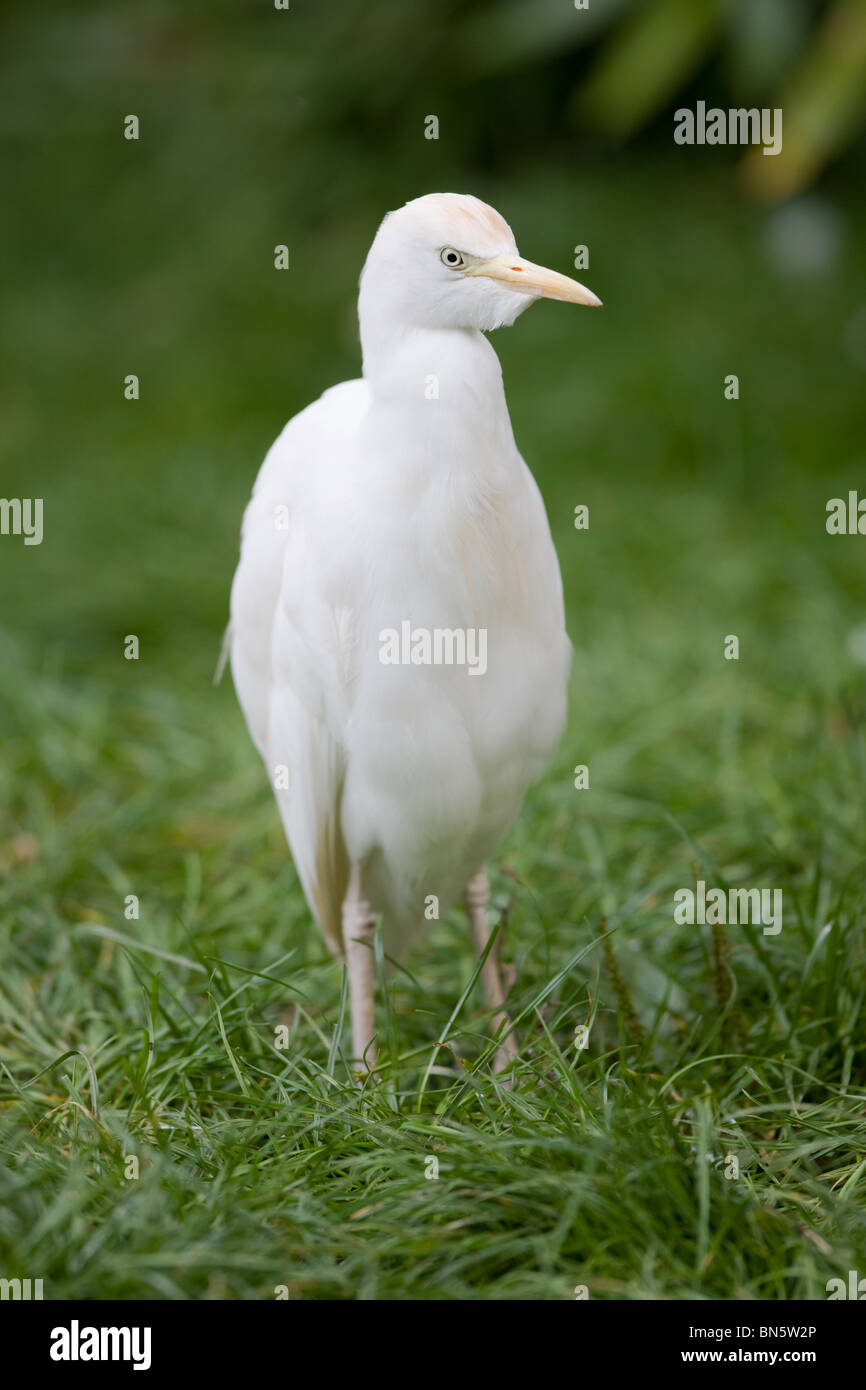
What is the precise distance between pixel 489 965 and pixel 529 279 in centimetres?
124

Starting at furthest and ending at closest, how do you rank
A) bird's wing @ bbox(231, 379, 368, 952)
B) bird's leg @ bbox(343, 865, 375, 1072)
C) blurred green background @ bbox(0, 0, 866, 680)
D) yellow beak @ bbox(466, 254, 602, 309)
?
1. blurred green background @ bbox(0, 0, 866, 680)
2. bird's leg @ bbox(343, 865, 375, 1072)
3. bird's wing @ bbox(231, 379, 368, 952)
4. yellow beak @ bbox(466, 254, 602, 309)

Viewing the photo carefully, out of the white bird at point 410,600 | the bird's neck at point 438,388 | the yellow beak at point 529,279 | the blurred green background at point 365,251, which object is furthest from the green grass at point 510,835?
the yellow beak at point 529,279

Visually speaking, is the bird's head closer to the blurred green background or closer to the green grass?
the green grass

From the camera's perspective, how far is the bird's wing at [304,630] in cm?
221

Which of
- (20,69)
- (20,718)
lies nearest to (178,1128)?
(20,718)

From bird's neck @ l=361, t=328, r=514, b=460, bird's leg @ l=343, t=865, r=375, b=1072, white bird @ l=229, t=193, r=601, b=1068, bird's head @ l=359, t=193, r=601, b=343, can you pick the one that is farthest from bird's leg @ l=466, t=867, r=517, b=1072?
bird's head @ l=359, t=193, r=601, b=343

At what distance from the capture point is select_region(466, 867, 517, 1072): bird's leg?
242 centimetres

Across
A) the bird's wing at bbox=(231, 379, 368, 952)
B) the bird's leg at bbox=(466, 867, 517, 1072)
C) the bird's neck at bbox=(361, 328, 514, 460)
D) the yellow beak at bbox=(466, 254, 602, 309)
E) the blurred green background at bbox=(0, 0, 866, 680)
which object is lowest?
the bird's leg at bbox=(466, 867, 517, 1072)

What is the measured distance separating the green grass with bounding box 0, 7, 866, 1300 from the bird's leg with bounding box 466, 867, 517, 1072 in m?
0.06

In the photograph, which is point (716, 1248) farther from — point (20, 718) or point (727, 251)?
point (727, 251)

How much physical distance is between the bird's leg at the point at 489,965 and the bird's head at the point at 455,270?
3.48ft

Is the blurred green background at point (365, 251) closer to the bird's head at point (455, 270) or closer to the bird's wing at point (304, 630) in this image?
the bird's wing at point (304, 630)
